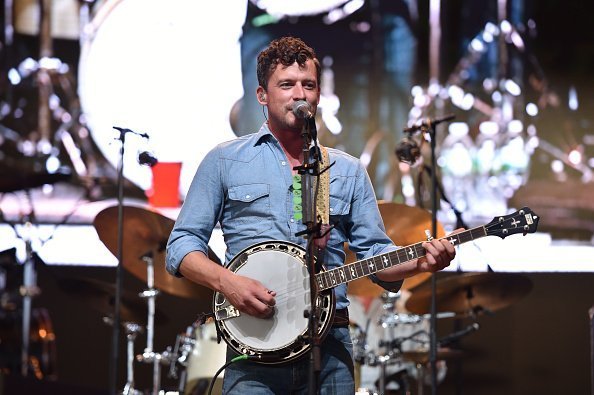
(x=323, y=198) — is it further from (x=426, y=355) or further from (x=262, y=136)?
(x=426, y=355)

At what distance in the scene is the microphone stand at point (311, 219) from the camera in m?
3.04

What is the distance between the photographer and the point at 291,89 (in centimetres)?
334

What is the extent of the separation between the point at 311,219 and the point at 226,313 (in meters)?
0.51

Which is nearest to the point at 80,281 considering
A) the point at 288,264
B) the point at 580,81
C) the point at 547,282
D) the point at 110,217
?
the point at 110,217

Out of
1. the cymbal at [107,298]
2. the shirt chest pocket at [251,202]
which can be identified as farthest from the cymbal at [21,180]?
the shirt chest pocket at [251,202]

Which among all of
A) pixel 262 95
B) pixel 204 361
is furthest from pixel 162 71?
pixel 262 95

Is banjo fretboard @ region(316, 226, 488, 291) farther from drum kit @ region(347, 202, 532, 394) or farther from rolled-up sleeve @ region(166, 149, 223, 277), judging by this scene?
drum kit @ region(347, 202, 532, 394)

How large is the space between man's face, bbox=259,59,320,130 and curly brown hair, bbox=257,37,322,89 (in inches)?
0.7

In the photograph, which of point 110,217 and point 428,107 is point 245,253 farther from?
point 428,107

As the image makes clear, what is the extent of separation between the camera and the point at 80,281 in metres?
5.65

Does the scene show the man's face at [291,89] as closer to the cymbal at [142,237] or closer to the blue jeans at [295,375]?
the blue jeans at [295,375]

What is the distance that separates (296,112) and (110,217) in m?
2.31

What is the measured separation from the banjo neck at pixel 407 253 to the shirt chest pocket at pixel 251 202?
33cm

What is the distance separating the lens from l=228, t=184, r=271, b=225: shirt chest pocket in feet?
10.9
